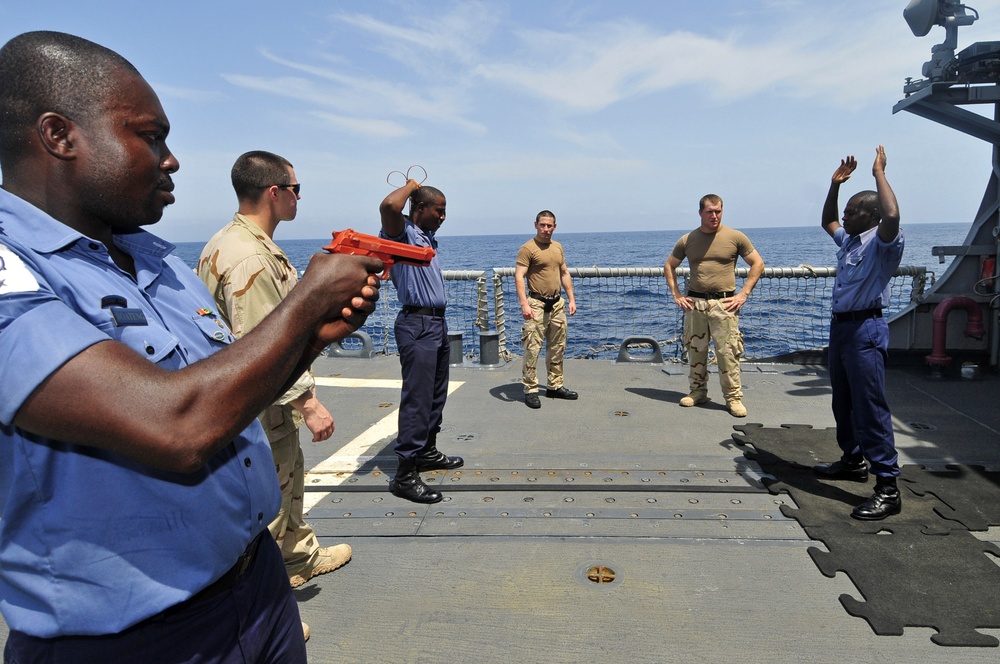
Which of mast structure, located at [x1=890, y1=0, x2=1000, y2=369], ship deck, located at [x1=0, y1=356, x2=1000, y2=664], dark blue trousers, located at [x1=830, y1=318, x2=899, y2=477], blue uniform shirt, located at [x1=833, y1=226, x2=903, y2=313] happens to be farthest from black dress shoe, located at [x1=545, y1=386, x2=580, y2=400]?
mast structure, located at [x1=890, y1=0, x2=1000, y2=369]

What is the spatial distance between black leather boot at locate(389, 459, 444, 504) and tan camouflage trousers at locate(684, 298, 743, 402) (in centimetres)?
309

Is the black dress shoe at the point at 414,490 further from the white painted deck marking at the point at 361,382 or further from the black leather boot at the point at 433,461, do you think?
the white painted deck marking at the point at 361,382

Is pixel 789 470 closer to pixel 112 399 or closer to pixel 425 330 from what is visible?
pixel 425 330

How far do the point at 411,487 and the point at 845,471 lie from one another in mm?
2811

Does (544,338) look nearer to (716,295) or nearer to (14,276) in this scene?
(716,295)

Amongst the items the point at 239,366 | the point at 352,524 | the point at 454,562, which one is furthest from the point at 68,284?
the point at 352,524

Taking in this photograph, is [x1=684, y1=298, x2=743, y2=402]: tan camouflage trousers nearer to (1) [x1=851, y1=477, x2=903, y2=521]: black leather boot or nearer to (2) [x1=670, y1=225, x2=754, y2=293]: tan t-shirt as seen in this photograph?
(2) [x1=670, y1=225, x2=754, y2=293]: tan t-shirt

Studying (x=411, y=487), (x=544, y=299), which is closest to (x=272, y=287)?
(x=411, y=487)

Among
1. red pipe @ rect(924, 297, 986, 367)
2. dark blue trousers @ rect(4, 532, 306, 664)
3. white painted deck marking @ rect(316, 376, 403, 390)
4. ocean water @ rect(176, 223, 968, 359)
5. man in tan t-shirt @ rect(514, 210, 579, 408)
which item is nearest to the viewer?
dark blue trousers @ rect(4, 532, 306, 664)

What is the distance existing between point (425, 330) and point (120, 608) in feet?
9.72

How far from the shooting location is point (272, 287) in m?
2.33

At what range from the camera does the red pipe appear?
6812 mm

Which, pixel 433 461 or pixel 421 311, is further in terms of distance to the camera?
pixel 433 461

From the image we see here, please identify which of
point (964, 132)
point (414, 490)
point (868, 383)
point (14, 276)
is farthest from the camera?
point (964, 132)
